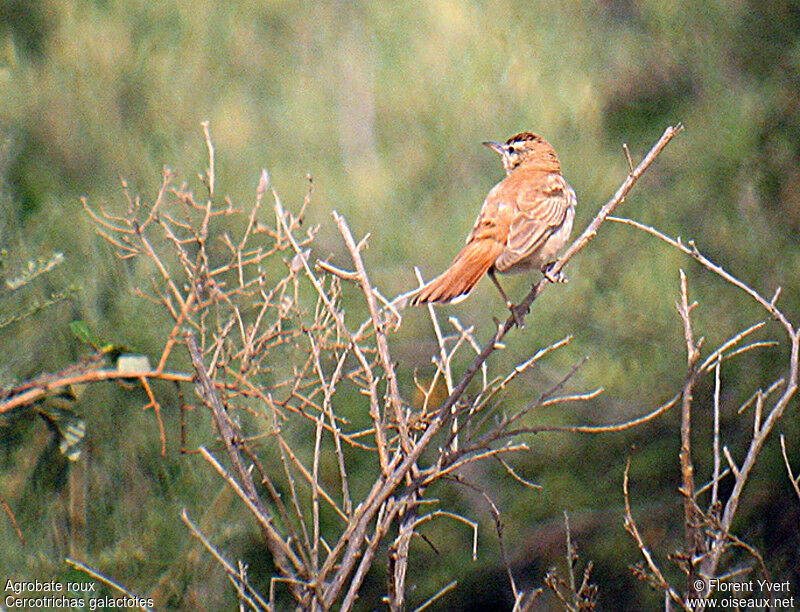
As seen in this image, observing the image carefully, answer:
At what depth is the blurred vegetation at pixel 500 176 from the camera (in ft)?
11.6

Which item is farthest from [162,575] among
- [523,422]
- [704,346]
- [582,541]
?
[704,346]

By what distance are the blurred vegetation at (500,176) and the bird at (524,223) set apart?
379mm

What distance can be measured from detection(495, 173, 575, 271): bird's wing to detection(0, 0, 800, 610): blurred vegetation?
1.50 feet

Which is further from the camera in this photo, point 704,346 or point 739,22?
point 739,22

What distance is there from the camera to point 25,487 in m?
2.39

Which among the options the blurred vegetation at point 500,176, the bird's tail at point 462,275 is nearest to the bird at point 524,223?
the bird's tail at point 462,275

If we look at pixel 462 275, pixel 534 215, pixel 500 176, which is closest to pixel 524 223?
pixel 534 215

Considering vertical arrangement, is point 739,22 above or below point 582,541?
above

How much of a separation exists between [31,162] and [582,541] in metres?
2.45

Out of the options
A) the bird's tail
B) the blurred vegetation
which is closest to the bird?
the bird's tail

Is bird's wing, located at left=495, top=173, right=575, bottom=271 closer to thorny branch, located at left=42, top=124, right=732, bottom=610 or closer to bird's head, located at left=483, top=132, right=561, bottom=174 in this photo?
bird's head, located at left=483, top=132, right=561, bottom=174

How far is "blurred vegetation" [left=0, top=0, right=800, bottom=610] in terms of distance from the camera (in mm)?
3527

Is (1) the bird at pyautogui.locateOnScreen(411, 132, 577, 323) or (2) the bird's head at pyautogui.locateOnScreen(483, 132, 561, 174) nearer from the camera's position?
(1) the bird at pyautogui.locateOnScreen(411, 132, 577, 323)

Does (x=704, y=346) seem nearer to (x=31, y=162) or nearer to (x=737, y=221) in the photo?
(x=737, y=221)
